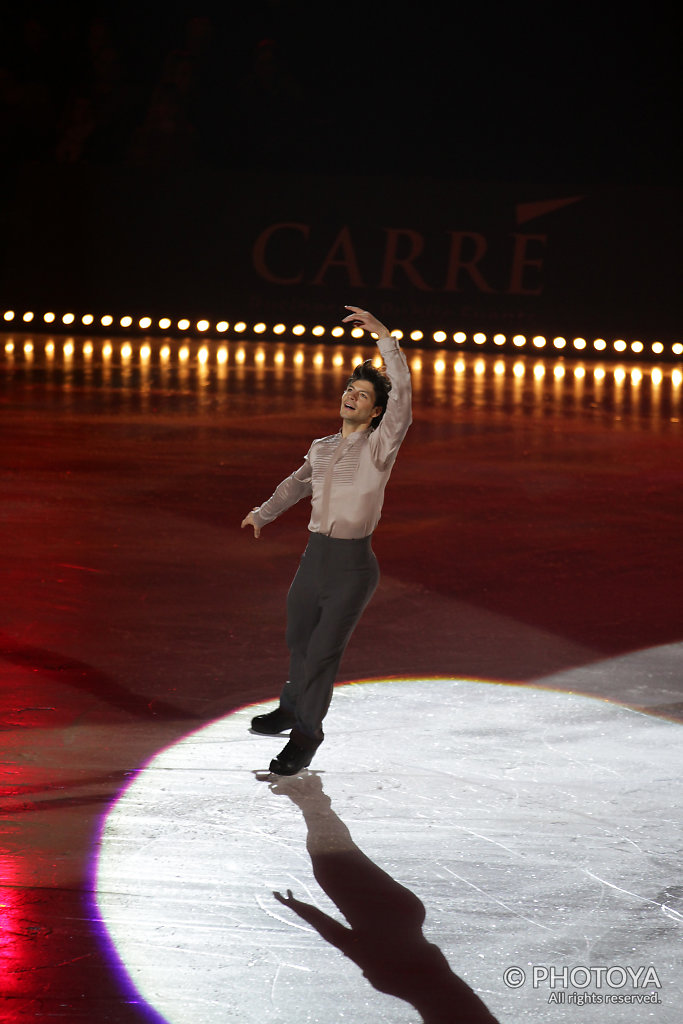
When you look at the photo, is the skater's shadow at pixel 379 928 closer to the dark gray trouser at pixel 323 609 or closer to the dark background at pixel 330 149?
the dark gray trouser at pixel 323 609

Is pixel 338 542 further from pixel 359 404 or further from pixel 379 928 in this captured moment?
pixel 379 928

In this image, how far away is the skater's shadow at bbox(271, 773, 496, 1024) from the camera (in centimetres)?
301

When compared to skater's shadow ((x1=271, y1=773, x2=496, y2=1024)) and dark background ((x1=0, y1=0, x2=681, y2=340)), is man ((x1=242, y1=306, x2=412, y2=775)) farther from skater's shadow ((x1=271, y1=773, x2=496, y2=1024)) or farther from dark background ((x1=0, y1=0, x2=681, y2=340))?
dark background ((x1=0, y1=0, x2=681, y2=340))

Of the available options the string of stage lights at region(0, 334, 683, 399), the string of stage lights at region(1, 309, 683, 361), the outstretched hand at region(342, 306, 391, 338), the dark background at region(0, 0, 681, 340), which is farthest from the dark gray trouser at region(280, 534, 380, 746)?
the dark background at region(0, 0, 681, 340)

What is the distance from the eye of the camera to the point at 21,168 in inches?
712

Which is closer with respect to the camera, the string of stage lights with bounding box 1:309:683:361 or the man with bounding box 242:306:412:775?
the man with bounding box 242:306:412:775

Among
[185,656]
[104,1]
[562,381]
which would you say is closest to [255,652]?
[185,656]

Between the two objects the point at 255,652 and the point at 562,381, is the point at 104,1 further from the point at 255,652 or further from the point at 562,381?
→ the point at 255,652

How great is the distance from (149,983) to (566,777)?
5.74 ft

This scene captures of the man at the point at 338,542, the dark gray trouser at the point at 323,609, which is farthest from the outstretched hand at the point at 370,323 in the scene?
the dark gray trouser at the point at 323,609

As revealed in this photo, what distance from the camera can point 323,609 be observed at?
13.7ft

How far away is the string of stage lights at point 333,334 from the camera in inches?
690

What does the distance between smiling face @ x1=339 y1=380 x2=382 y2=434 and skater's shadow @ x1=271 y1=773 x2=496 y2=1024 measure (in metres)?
1.22

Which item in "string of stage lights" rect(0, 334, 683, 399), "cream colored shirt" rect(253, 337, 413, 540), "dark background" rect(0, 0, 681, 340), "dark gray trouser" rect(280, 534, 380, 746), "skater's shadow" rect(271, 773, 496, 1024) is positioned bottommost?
"skater's shadow" rect(271, 773, 496, 1024)
